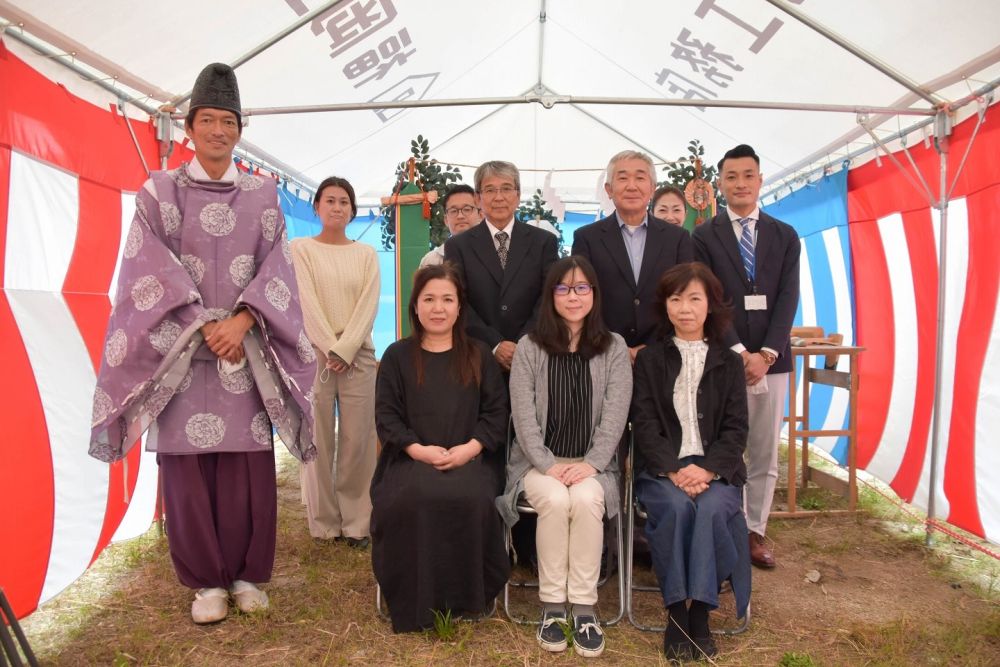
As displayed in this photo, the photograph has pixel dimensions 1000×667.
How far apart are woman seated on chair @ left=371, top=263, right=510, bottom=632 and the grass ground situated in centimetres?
18

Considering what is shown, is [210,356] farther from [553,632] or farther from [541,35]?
[541,35]

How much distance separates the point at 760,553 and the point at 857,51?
2.45 meters

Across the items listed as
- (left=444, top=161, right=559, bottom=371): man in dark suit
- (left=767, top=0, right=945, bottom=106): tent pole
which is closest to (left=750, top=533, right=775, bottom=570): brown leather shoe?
(left=444, top=161, right=559, bottom=371): man in dark suit

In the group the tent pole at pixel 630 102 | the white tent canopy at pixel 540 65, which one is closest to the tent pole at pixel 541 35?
the white tent canopy at pixel 540 65

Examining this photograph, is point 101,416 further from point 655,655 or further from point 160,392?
point 655,655

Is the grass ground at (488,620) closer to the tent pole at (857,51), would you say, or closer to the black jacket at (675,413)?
the black jacket at (675,413)

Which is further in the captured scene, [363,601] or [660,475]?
[363,601]

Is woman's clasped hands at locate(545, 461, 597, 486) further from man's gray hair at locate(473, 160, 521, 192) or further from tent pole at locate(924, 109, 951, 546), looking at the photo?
tent pole at locate(924, 109, 951, 546)

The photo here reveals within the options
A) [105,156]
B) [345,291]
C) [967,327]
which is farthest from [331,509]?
[967,327]

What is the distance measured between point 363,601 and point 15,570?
1.18m

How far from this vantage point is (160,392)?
2.19 metres

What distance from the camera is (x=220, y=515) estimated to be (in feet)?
7.69

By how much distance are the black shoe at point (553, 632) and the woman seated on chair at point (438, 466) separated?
202 millimetres

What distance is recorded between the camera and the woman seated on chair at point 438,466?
226 cm
